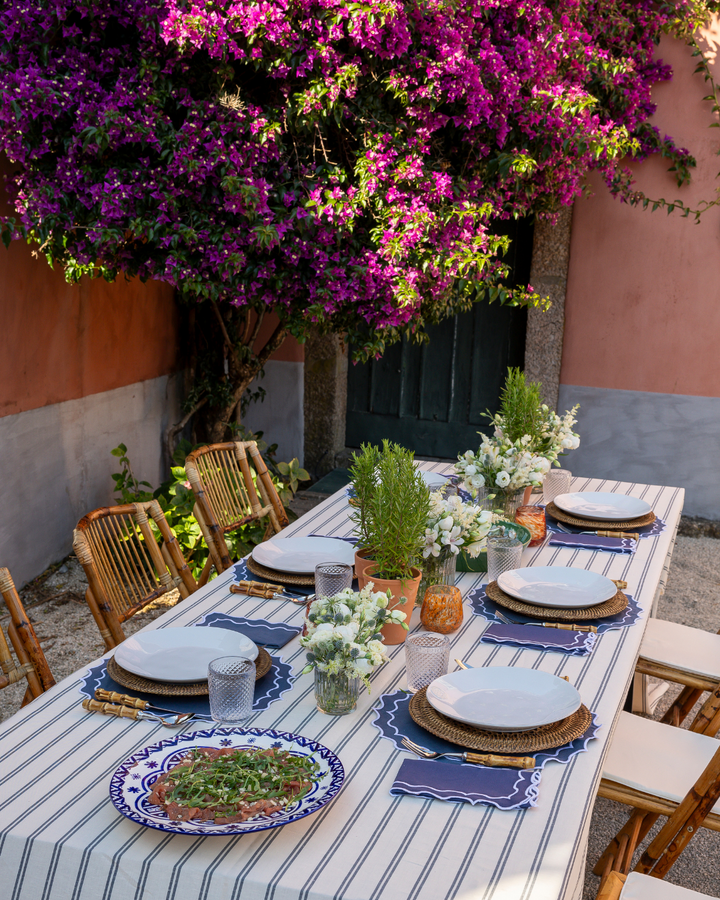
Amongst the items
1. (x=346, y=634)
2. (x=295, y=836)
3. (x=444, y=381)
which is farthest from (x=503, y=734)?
(x=444, y=381)

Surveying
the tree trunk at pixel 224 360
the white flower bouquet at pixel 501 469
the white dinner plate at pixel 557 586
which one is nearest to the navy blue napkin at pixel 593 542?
the white flower bouquet at pixel 501 469

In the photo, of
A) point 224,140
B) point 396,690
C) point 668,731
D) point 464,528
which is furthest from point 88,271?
point 668,731

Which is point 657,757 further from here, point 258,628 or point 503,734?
point 258,628

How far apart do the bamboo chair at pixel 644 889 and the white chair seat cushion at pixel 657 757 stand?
0.31 meters

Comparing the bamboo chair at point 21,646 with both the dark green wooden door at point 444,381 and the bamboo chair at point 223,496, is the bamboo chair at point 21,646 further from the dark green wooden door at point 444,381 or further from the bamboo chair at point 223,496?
the dark green wooden door at point 444,381

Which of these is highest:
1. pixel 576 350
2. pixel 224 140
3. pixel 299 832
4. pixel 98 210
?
pixel 224 140

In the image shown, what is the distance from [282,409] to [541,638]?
423cm

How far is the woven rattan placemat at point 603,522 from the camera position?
8.93 feet

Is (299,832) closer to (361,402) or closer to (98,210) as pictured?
(98,210)

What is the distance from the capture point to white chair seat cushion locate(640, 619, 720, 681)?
97.3 inches

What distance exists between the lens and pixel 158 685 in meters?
1.59

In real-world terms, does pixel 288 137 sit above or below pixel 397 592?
above

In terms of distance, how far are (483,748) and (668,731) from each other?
37.4 inches

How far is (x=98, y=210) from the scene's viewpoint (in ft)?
11.4
